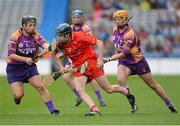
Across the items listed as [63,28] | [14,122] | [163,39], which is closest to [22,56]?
[63,28]

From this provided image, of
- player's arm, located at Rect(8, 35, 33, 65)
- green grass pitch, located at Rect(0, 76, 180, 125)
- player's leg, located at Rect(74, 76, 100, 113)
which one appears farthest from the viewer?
player's arm, located at Rect(8, 35, 33, 65)

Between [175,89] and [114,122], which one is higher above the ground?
[114,122]

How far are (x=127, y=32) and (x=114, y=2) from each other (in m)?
23.1

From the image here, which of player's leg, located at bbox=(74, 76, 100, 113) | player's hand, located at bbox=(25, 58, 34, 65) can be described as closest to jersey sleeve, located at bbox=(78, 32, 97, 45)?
player's leg, located at bbox=(74, 76, 100, 113)

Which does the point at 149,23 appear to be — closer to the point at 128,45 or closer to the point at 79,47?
the point at 128,45

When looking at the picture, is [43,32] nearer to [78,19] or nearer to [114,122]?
[78,19]

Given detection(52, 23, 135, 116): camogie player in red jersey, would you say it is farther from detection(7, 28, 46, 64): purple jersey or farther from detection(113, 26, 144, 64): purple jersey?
detection(113, 26, 144, 64): purple jersey

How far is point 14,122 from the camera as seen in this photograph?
14.1 m

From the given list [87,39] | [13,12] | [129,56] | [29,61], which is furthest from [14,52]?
[13,12]

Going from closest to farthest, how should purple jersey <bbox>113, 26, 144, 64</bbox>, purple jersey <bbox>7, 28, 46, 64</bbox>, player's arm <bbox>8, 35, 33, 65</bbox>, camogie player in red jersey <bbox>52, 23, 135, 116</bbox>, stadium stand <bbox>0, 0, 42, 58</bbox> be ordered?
camogie player in red jersey <bbox>52, 23, 135, 116</bbox>, player's arm <bbox>8, 35, 33, 65</bbox>, purple jersey <bbox>7, 28, 46, 64</bbox>, purple jersey <bbox>113, 26, 144, 64</bbox>, stadium stand <bbox>0, 0, 42, 58</bbox>

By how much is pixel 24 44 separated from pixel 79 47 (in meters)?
1.22

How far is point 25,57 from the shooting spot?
1595 cm

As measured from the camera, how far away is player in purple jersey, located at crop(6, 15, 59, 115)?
15852mm

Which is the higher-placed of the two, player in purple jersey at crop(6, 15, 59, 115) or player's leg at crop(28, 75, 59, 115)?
player in purple jersey at crop(6, 15, 59, 115)
